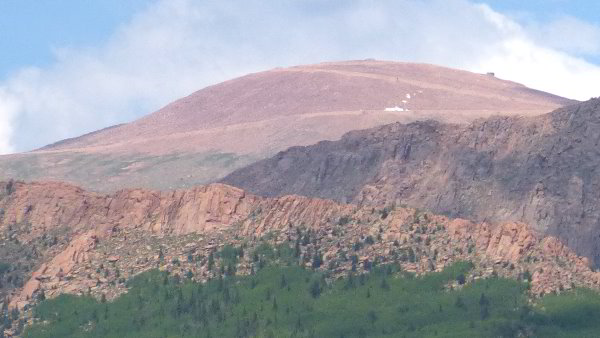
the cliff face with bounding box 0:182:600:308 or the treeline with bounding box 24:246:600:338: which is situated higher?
the cliff face with bounding box 0:182:600:308

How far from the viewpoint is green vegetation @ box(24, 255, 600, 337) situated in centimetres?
14800

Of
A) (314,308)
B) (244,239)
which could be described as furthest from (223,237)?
(314,308)

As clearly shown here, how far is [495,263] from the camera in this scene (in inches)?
6152

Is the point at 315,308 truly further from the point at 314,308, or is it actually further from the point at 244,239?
the point at 244,239

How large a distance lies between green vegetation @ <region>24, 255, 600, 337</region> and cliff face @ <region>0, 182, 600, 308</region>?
1818 mm

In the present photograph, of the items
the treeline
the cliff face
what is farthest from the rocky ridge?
the treeline

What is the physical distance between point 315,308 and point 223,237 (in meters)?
17.2

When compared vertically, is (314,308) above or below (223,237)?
below

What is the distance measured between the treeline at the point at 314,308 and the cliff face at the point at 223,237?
1671mm

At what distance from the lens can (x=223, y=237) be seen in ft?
556

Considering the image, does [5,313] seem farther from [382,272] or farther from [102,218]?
[382,272]

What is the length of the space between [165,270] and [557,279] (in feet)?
101

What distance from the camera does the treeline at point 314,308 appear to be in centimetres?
14800

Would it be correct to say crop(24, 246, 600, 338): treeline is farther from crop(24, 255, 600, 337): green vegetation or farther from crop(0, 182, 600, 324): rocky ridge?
crop(0, 182, 600, 324): rocky ridge
